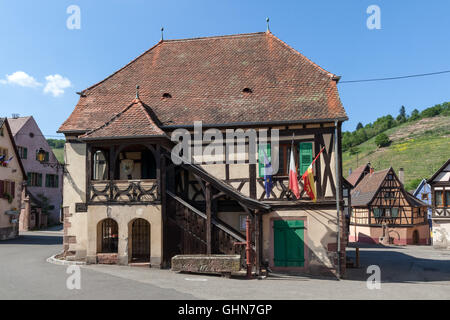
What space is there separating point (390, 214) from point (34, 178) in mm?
34947

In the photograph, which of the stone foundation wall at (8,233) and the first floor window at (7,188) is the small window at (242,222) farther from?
the first floor window at (7,188)

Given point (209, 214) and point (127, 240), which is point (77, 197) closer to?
point (127, 240)

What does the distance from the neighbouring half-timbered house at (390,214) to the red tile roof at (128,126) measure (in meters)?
28.3

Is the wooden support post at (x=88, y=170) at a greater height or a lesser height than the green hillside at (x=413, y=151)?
lesser

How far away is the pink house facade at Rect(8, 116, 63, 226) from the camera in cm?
3722

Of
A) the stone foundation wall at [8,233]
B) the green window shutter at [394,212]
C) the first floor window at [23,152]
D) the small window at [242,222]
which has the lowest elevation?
the stone foundation wall at [8,233]

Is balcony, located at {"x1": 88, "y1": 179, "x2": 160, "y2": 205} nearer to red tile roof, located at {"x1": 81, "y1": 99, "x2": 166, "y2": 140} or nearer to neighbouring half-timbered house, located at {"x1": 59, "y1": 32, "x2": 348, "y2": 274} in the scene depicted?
neighbouring half-timbered house, located at {"x1": 59, "y1": 32, "x2": 348, "y2": 274}

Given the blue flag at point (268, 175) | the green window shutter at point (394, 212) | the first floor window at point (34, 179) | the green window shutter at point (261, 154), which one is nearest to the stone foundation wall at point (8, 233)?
the first floor window at point (34, 179)

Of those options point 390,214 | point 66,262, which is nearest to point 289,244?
point 66,262

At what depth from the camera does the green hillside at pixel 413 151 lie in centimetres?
7738

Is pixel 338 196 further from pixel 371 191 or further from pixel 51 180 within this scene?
pixel 51 180

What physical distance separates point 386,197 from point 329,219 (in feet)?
86.0

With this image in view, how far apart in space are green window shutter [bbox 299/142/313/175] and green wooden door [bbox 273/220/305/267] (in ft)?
6.57

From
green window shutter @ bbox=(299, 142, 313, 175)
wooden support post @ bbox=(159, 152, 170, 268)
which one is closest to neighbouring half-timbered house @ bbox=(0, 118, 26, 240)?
wooden support post @ bbox=(159, 152, 170, 268)
